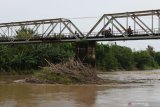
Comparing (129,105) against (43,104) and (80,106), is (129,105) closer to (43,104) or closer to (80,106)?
(80,106)

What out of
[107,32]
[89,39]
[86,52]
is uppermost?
[107,32]

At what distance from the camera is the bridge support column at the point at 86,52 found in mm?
53938

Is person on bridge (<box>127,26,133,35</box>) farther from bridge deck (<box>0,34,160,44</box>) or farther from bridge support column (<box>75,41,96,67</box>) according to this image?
bridge support column (<box>75,41,96,67</box>)

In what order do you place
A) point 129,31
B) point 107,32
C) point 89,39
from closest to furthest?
1. point 129,31
2. point 107,32
3. point 89,39

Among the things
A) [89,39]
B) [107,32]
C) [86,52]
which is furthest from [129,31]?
[86,52]

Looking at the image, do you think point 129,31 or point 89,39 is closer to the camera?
point 129,31

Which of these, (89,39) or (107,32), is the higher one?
(107,32)

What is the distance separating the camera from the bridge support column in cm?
5394

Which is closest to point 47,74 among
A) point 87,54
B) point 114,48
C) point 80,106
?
point 87,54

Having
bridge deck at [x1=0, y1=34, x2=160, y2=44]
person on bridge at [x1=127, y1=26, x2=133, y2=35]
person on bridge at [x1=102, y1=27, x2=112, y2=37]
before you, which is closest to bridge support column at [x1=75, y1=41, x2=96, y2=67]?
bridge deck at [x1=0, y1=34, x2=160, y2=44]

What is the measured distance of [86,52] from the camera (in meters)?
54.1

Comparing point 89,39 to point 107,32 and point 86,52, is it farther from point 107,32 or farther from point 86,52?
point 107,32

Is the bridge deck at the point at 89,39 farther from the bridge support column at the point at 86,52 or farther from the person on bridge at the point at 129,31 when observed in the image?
the bridge support column at the point at 86,52

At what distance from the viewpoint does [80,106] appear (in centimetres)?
2555
